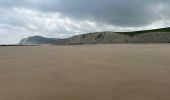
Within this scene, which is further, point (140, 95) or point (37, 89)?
point (37, 89)

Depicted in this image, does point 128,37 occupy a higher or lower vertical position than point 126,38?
higher

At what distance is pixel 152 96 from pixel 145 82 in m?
1.16

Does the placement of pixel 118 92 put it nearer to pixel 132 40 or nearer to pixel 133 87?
pixel 133 87

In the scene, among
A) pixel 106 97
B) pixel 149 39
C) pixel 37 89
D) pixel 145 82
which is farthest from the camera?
pixel 149 39

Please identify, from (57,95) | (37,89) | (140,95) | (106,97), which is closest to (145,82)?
(140,95)

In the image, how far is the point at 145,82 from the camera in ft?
16.1

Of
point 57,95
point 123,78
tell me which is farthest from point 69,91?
point 123,78

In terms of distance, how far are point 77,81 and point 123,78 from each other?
1289 millimetres

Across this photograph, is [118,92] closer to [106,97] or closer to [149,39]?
[106,97]

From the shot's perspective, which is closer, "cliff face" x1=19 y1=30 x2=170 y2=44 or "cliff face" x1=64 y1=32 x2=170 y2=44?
"cliff face" x1=64 y1=32 x2=170 y2=44

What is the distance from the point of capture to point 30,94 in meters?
4.01

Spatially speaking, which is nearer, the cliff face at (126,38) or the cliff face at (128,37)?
the cliff face at (126,38)

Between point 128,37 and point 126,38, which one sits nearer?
point 126,38

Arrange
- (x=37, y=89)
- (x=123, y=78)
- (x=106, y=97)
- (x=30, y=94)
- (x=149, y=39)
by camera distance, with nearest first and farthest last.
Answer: (x=106, y=97) < (x=30, y=94) < (x=37, y=89) < (x=123, y=78) < (x=149, y=39)
